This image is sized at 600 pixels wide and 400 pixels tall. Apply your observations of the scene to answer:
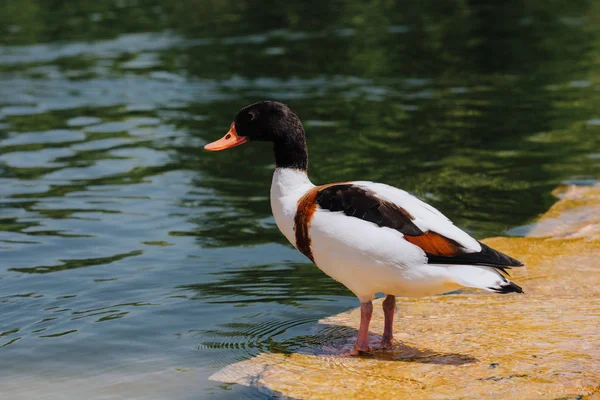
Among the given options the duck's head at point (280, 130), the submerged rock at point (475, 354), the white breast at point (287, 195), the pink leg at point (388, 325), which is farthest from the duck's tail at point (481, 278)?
the duck's head at point (280, 130)

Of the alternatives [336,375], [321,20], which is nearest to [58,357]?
[336,375]

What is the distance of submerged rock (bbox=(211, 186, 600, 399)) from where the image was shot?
5578 mm

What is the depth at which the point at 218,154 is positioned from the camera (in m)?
14.0

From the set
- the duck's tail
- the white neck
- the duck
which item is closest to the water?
the duck

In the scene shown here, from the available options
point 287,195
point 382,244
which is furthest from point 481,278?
point 287,195

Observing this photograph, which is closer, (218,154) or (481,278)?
(481,278)

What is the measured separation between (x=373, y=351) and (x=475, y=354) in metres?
0.71

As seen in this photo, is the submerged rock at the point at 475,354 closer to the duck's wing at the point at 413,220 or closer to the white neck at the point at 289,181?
the duck's wing at the point at 413,220

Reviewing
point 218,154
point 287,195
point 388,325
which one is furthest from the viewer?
point 218,154

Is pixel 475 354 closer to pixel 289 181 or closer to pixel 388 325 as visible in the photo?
pixel 388 325

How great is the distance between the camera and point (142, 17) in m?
25.8

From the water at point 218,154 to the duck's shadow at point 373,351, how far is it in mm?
47

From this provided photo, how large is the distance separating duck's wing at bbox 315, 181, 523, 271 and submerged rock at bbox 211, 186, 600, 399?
63 cm

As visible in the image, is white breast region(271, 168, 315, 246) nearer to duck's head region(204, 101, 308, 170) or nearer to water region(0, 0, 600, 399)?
duck's head region(204, 101, 308, 170)
